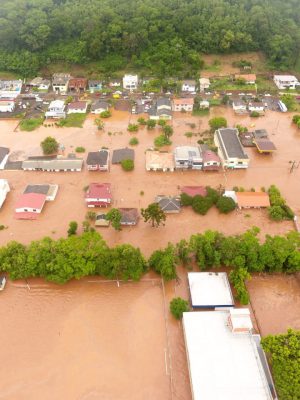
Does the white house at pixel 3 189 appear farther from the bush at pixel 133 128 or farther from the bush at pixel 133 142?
the bush at pixel 133 128

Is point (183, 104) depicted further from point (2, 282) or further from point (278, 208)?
point (2, 282)

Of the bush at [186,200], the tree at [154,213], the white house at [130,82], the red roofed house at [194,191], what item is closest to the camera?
the tree at [154,213]

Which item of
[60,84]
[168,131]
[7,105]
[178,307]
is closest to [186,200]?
[178,307]

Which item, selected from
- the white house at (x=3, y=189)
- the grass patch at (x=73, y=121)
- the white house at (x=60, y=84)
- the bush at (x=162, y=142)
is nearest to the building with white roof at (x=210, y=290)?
the white house at (x=3, y=189)

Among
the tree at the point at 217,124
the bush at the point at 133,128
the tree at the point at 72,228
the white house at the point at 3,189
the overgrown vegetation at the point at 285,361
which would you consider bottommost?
the overgrown vegetation at the point at 285,361

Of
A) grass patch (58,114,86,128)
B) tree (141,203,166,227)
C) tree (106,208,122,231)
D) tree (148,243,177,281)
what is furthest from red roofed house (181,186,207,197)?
grass patch (58,114,86,128)

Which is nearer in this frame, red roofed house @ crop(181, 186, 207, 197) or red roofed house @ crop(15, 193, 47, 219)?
red roofed house @ crop(15, 193, 47, 219)

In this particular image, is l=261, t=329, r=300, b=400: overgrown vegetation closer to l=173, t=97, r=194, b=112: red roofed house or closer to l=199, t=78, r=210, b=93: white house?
l=173, t=97, r=194, b=112: red roofed house
